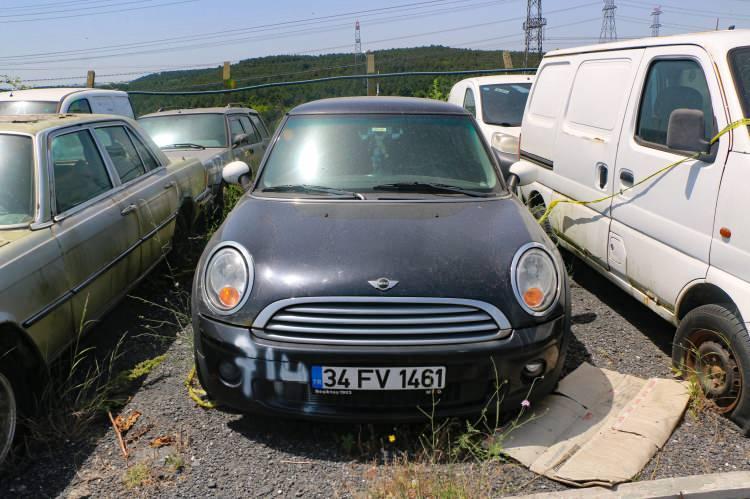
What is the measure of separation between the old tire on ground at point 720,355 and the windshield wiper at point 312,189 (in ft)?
6.38

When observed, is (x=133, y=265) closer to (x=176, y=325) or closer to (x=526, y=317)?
(x=176, y=325)

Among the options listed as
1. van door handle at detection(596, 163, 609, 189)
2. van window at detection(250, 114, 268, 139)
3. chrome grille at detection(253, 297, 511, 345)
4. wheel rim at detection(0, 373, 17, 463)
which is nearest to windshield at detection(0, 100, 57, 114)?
van window at detection(250, 114, 268, 139)

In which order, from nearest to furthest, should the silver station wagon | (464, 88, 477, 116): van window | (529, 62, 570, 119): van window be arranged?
1. the silver station wagon
2. (529, 62, 570, 119): van window
3. (464, 88, 477, 116): van window

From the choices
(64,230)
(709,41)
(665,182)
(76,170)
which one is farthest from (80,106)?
(709,41)

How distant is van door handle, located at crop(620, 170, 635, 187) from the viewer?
3.88 m

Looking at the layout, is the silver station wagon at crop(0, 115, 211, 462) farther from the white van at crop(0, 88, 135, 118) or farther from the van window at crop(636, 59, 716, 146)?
the white van at crop(0, 88, 135, 118)

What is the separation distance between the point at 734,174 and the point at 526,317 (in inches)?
49.6

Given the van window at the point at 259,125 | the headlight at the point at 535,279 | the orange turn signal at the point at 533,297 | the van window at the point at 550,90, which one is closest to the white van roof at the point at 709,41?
the van window at the point at 550,90

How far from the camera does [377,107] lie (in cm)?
421

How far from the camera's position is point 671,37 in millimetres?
3783

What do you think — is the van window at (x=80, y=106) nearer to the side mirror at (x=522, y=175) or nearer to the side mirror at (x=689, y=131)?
the side mirror at (x=522, y=175)

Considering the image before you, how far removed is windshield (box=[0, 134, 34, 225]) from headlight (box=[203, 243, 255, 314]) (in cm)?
114

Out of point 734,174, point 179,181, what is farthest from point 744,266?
point 179,181

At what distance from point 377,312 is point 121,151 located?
114 inches
